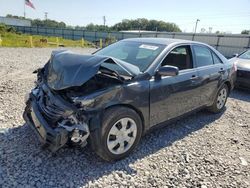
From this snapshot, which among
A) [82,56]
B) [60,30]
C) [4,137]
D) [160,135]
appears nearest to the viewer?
[82,56]

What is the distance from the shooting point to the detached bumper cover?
7.66 ft

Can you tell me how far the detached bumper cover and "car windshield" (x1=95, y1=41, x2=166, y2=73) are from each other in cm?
115

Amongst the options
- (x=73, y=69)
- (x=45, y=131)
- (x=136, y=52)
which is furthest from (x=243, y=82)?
(x=45, y=131)

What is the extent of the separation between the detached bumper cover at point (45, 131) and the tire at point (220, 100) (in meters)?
3.38

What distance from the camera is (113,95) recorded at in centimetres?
255

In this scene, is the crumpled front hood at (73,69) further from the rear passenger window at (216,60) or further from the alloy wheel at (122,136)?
the rear passenger window at (216,60)

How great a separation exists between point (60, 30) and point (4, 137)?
160 feet

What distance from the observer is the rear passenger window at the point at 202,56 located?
12.9 ft

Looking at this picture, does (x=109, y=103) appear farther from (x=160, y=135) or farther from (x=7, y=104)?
(x=7, y=104)

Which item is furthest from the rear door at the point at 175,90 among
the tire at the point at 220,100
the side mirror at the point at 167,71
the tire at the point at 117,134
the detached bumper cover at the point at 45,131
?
the detached bumper cover at the point at 45,131

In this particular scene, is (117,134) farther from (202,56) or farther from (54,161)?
(202,56)

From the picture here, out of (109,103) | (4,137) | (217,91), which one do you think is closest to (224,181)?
(109,103)

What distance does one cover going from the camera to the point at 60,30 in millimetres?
47750

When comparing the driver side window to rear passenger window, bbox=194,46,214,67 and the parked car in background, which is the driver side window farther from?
the parked car in background
